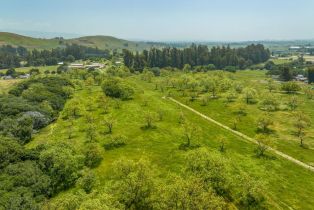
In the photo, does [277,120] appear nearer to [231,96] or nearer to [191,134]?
[231,96]

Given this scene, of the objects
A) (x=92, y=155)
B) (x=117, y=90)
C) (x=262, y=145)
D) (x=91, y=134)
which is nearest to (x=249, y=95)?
(x=262, y=145)

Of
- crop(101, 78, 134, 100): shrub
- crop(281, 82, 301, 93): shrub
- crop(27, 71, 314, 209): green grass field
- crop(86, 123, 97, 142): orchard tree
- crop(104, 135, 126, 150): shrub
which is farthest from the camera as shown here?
crop(281, 82, 301, 93): shrub

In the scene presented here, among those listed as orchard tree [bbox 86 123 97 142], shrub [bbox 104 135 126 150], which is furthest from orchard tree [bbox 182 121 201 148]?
orchard tree [bbox 86 123 97 142]

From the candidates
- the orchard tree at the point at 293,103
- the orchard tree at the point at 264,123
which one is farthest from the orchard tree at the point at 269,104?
the orchard tree at the point at 264,123

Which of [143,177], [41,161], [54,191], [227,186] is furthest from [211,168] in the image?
[41,161]

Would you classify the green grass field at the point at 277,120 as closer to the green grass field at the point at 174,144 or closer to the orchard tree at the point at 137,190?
the green grass field at the point at 174,144

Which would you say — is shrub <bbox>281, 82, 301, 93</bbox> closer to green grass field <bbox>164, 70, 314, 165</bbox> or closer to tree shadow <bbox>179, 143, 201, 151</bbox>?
green grass field <bbox>164, 70, 314, 165</bbox>

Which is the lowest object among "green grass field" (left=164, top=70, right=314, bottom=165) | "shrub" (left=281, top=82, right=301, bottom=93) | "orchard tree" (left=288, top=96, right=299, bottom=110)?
"green grass field" (left=164, top=70, right=314, bottom=165)

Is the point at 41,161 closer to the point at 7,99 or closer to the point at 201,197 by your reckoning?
the point at 201,197

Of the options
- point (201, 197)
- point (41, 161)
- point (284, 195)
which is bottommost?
point (284, 195)
